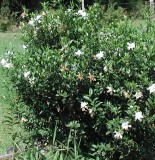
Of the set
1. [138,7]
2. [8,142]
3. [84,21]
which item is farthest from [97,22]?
[138,7]

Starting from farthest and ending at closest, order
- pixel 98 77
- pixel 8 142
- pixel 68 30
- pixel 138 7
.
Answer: pixel 138 7 → pixel 8 142 → pixel 68 30 → pixel 98 77

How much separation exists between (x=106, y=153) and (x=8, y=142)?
183 cm

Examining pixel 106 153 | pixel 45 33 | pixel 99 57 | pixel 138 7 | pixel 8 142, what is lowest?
pixel 106 153

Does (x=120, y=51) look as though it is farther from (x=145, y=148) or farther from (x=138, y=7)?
(x=138, y=7)

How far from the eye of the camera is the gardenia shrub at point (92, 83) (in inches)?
147

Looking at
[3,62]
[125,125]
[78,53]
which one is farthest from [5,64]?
[125,125]

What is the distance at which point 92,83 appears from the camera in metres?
3.84

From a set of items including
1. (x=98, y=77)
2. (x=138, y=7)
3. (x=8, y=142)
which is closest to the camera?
(x=98, y=77)

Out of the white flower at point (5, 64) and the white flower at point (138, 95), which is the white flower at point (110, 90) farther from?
the white flower at point (5, 64)

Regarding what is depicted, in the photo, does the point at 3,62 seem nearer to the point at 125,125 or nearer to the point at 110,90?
the point at 110,90

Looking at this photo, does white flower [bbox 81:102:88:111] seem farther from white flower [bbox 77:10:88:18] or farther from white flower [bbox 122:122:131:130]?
white flower [bbox 77:10:88:18]

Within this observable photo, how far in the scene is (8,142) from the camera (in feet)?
18.0

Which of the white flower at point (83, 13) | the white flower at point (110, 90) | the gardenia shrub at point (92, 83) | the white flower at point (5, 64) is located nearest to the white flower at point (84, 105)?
the gardenia shrub at point (92, 83)

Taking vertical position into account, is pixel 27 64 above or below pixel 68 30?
below
